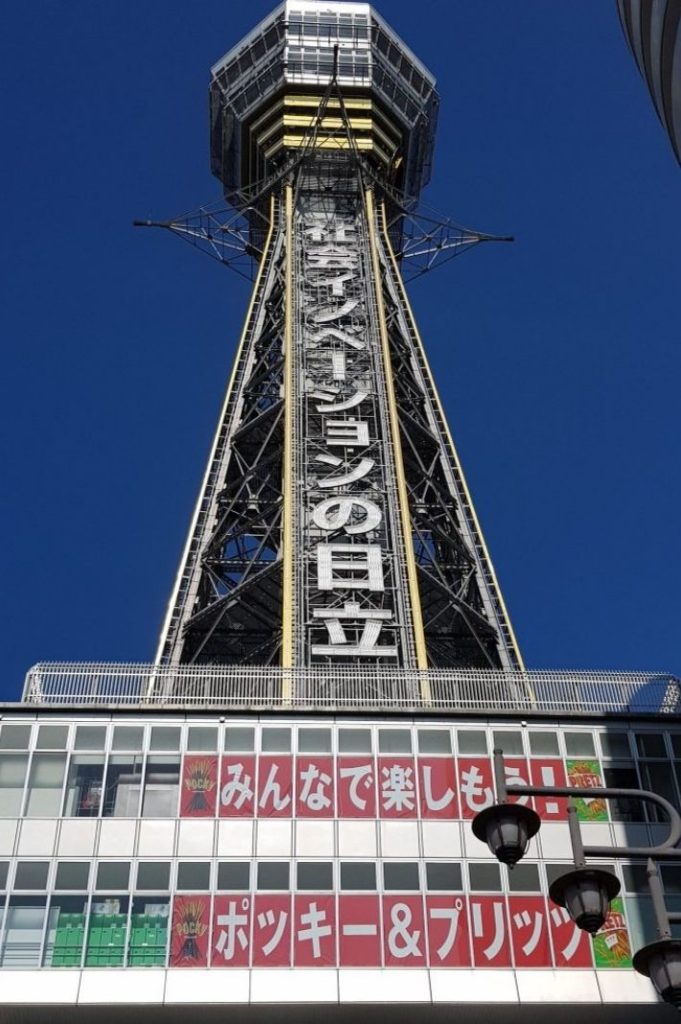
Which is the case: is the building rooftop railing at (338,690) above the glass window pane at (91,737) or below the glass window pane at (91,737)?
above

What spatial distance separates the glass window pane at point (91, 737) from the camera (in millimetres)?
33812

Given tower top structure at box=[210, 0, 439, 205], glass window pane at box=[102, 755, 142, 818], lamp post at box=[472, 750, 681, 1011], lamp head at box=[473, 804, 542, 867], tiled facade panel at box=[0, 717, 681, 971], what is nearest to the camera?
lamp post at box=[472, 750, 681, 1011]

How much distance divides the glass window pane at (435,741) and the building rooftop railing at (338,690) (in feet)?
2.15

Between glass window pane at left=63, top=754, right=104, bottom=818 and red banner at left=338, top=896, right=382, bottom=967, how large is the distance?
21.2 feet

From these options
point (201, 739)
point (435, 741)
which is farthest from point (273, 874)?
point (435, 741)

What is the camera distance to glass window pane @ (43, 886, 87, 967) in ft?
98.2

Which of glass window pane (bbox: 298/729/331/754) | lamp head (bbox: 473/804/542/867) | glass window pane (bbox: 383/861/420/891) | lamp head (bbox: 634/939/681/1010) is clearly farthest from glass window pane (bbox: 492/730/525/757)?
lamp head (bbox: 634/939/681/1010)

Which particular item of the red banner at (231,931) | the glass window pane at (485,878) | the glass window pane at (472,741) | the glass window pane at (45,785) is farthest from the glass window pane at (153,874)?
the glass window pane at (472,741)

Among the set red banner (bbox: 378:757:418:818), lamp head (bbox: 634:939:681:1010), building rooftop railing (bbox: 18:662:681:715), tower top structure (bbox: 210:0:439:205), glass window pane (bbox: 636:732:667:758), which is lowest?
lamp head (bbox: 634:939:681:1010)

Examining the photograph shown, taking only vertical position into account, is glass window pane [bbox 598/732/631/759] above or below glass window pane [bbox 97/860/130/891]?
above

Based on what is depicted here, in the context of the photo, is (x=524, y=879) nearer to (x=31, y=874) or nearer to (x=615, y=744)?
(x=615, y=744)

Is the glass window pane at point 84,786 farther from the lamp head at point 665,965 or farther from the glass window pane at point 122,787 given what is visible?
the lamp head at point 665,965

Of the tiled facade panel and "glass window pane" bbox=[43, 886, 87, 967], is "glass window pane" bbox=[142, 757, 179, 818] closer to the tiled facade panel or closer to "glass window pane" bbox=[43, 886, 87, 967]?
the tiled facade panel

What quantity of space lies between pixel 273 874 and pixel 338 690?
6.56 meters
